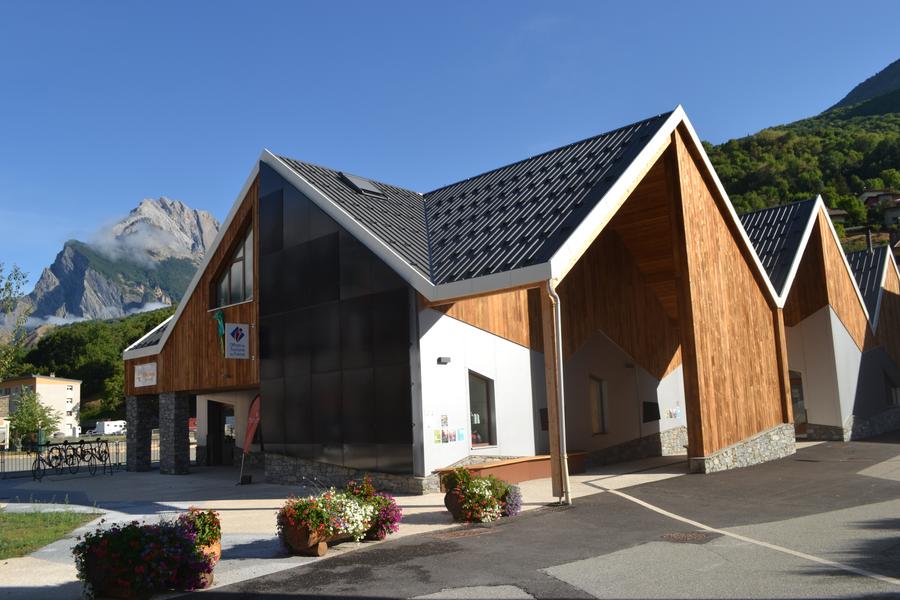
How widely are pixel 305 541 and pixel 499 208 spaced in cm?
966

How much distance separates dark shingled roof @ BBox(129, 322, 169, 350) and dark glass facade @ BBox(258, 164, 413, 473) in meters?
7.55

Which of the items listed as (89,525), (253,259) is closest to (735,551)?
(89,525)

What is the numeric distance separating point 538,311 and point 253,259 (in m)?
7.89

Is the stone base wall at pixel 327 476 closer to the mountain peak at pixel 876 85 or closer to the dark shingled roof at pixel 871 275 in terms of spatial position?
the dark shingled roof at pixel 871 275

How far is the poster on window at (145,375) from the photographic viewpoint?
23.8 metres

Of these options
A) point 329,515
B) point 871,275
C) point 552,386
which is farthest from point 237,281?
point 871,275

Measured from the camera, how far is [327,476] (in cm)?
1623

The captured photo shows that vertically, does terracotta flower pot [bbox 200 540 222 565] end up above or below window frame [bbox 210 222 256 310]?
below

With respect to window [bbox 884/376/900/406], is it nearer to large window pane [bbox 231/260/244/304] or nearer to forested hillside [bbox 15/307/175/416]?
large window pane [bbox 231/260/244/304]

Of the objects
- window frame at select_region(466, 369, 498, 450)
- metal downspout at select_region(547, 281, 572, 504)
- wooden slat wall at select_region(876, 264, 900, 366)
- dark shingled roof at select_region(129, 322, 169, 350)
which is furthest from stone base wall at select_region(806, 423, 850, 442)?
dark shingled roof at select_region(129, 322, 169, 350)

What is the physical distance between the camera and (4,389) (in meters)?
77.7

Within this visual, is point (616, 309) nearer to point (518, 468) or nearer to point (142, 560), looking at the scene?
point (518, 468)

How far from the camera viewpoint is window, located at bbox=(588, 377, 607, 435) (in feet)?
66.7

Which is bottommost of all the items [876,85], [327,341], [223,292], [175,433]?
[175,433]
